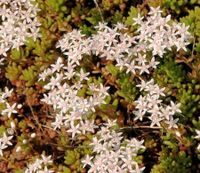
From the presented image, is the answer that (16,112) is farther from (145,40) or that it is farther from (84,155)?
(145,40)

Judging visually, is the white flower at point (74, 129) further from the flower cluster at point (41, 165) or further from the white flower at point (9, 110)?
the white flower at point (9, 110)

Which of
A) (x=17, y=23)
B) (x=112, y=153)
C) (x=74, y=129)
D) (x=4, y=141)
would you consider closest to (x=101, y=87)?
(x=74, y=129)

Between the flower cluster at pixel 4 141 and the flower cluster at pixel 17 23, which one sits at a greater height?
the flower cluster at pixel 17 23

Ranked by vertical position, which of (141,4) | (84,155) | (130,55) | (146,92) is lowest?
(84,155)

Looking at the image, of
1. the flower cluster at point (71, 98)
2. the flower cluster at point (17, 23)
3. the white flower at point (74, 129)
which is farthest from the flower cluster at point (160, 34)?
the flower cluster at point (17, 23)

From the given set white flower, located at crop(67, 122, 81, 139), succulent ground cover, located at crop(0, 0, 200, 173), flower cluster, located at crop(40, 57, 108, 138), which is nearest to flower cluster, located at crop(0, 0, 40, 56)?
succulent ground cover, located at crop(0, 0, 200, 173)

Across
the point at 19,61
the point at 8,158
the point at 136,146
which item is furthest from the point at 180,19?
the point at 8,158

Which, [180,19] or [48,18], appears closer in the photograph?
[180,19]

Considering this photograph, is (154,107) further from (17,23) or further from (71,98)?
(17,23)
